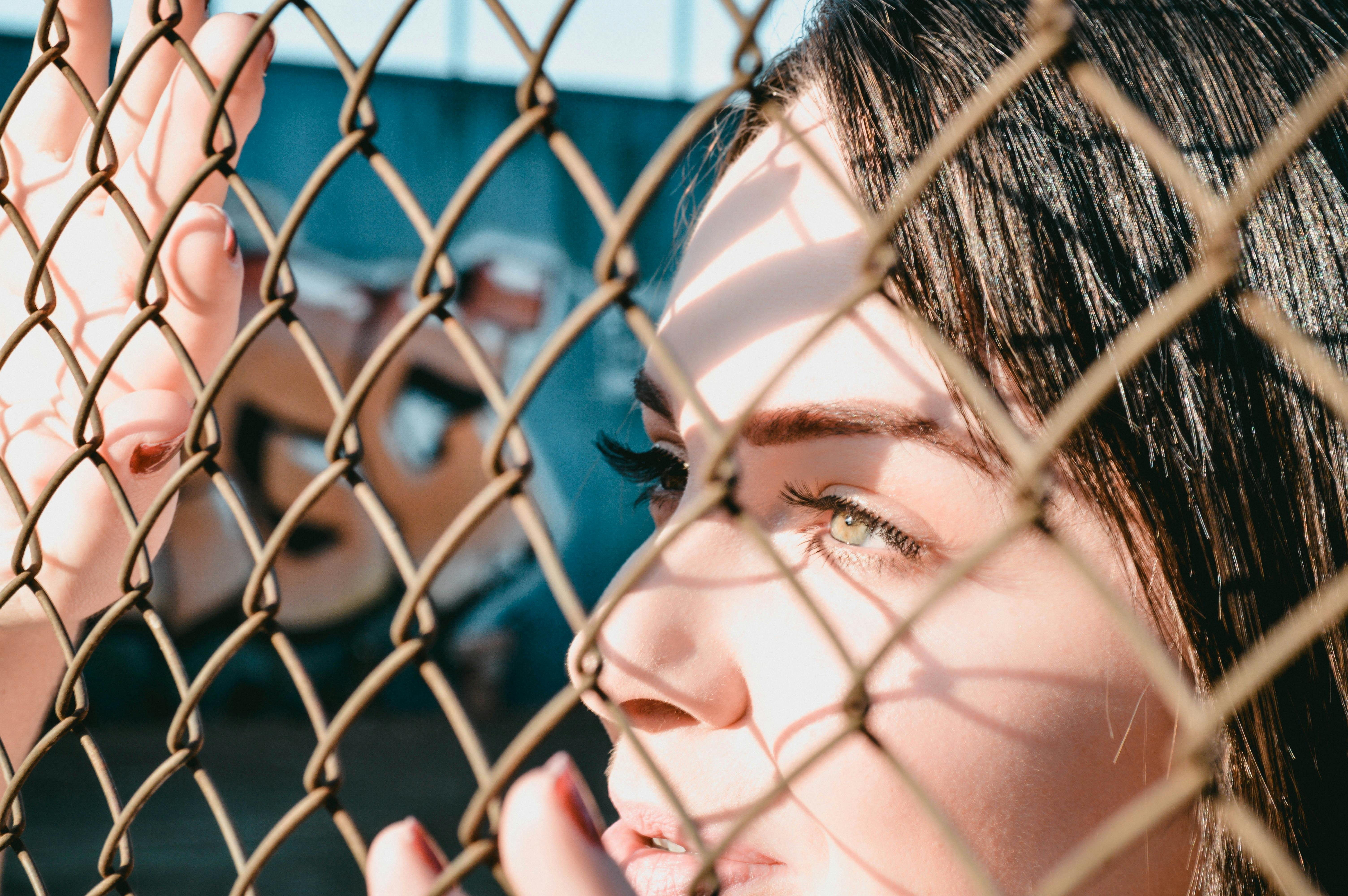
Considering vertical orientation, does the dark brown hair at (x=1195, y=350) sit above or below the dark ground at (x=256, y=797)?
below

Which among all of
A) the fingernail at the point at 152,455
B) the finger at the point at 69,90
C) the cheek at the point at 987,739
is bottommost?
the cheek at the point at 987,739

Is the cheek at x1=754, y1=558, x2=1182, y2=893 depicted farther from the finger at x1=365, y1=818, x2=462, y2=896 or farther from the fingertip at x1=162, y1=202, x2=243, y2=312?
the fingertip at x1=162, y1=202, x2=243, y2=312

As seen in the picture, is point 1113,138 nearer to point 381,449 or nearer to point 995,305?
point 995,305

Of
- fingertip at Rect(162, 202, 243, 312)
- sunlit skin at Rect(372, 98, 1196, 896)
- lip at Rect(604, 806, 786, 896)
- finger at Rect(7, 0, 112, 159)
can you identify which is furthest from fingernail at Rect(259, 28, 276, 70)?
lip at Rect(604, 806, 786, 896)

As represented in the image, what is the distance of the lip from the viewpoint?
0.90 meters

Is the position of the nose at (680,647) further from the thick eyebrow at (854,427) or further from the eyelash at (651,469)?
the eyelash at (651,469)

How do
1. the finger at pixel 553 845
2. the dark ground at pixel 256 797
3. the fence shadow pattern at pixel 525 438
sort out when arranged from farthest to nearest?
1. the dark ground at pixel 256 797
2. the finger at pixel 553 845
3. the fence shadow pattern at pixel 525 438

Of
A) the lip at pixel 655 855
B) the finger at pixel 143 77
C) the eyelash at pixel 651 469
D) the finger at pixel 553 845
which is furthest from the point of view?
the eyelash at pixel 651 469

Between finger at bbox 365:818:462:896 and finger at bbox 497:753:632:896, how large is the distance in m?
0.07

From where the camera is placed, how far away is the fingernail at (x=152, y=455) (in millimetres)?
973

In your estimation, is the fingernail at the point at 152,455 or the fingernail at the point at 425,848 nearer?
the fingernail at the point at 425,848

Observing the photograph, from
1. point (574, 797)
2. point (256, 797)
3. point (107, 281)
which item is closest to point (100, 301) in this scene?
point (107, 281)

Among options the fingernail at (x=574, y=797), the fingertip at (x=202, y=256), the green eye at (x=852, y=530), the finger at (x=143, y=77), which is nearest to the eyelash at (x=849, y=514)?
the green eye at (x=852, y=530)

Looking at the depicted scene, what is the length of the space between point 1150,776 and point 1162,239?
46cm
